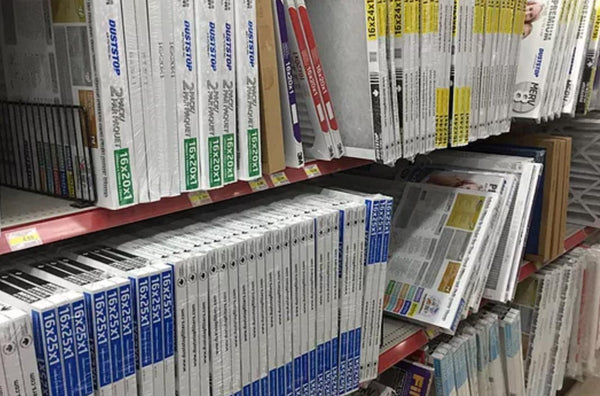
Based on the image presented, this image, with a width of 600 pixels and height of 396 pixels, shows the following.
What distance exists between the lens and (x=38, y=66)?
833mm

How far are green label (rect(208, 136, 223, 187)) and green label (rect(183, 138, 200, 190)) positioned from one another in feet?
0.07

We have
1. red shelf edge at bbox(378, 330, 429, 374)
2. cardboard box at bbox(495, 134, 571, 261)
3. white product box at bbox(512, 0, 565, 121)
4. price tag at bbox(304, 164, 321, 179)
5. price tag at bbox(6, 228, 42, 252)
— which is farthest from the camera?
cardboard box at bbox(495, 134, 571, 261)

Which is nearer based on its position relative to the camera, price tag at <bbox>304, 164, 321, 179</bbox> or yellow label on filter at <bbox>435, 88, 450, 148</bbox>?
price tag at <bbox>304, 164, 321, 179</bbox>

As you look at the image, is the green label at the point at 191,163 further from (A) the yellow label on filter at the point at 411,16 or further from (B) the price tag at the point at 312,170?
(A) the yellow label on filter at the point at 411,16

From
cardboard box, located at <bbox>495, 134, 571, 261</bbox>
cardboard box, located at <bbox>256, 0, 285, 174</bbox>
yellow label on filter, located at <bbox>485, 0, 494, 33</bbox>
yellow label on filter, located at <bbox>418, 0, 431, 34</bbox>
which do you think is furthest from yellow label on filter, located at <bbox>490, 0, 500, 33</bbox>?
cardboard box, located at <bbox>256, 0, 285, 174</bbox>

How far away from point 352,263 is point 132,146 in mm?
494

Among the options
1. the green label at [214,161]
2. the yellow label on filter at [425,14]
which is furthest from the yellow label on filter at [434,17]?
the green label at [214,161]

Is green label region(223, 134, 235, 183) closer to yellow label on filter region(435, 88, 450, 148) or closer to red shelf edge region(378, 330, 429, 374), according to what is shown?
yellow label on filter region(435, 88, 450, 148)

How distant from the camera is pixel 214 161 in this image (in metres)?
0.89

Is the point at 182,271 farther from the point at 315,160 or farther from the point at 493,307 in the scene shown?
the point at 493,307

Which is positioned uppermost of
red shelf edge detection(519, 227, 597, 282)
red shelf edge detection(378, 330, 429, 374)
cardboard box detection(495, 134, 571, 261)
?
cardboard box detection(495, 134, 571, 261)

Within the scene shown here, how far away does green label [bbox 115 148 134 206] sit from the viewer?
77 cm

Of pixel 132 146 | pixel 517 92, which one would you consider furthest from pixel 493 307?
pixel 132 146

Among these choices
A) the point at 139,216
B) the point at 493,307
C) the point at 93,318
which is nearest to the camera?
the point at 93,318
